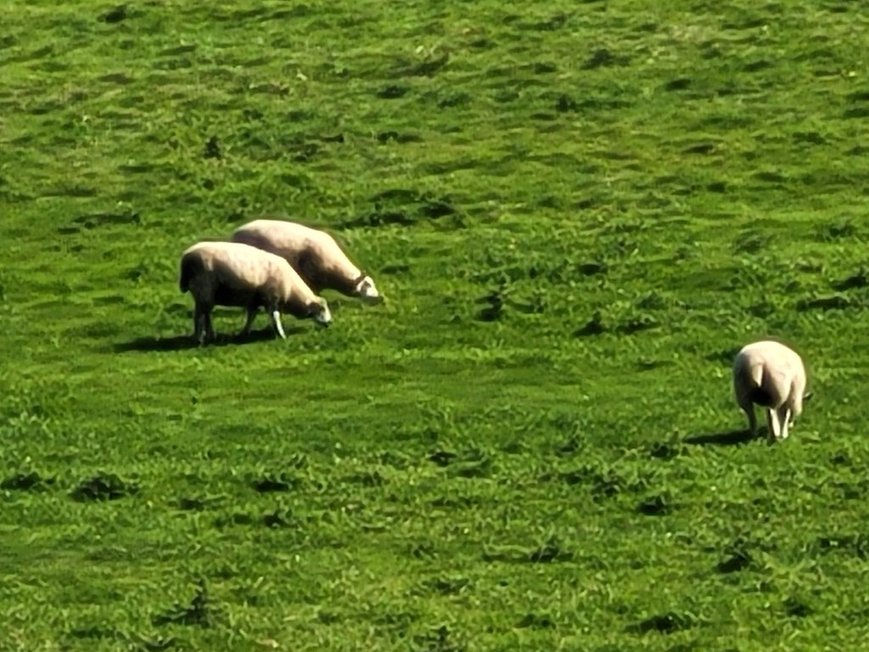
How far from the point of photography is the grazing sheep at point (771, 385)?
870 inches

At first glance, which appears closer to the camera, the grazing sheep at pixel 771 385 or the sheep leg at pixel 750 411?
the grazing sheep at pixel 771 385

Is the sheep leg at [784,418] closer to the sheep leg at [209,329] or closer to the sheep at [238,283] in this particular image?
the sheep at [238,283]

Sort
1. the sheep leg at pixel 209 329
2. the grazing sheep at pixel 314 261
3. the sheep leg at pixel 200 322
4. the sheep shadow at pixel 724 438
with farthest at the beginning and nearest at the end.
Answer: the grazing sheep at pixel 314 261, the sheep leg at pixel 209 329, the sheep leg at pixel 200 322, the sheep shadow at pixel 724 438

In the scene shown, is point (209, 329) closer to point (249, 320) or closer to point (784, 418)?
point (249, 320)

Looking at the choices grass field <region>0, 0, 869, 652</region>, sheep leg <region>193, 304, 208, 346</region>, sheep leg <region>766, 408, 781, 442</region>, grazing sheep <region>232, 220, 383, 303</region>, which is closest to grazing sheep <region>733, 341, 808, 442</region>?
sheep leg <region>766, 408, 781, 442</region>

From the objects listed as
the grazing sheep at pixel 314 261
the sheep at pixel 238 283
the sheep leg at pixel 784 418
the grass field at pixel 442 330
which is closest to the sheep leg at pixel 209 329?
the sheep at pixel 238 283

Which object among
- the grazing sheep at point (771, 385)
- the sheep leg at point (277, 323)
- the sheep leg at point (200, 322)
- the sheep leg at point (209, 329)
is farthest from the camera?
the sheep leg at point (277, 323)

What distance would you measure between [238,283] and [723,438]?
6576 millimetres

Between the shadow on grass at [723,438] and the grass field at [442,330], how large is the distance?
6 cm

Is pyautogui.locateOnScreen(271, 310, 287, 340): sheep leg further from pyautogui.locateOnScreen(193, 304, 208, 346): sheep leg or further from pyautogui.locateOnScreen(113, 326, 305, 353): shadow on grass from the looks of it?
pyautogui.locateOnScreen(193, 304, 208, 346): sheep leg

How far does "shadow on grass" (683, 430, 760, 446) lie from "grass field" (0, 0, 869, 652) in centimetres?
6

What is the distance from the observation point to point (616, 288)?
2895 cm

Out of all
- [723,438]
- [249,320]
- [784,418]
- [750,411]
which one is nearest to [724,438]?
[723,438]

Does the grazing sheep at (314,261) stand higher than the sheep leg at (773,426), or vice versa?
the sheep leg at (773,426)
